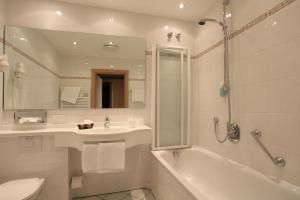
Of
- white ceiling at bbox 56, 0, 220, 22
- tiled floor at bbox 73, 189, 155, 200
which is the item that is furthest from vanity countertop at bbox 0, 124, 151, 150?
white ceiling at bbox 56, 0, 220, 22

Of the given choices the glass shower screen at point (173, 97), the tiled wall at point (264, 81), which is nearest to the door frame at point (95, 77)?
the glass shower screen at point (173, 97)

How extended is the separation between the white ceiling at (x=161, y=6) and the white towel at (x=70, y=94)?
1.05 meters

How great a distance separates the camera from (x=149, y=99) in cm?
227

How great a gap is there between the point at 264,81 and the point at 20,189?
2208 millimetres

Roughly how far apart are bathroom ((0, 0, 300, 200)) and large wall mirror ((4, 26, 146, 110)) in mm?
12

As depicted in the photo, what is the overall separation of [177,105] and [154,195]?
3.83 ft

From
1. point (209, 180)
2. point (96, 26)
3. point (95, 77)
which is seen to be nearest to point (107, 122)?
point (95, 77)

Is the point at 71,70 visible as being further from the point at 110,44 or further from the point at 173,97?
the point at 173,97

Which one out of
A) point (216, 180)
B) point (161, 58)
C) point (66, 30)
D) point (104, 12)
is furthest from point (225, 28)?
point (66, 30)

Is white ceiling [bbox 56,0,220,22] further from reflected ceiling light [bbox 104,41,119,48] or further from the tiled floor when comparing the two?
the tiled floor

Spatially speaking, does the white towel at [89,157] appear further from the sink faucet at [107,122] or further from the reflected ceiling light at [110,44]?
the reflected ceiling light at [110,44]

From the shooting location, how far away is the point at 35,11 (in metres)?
1.92

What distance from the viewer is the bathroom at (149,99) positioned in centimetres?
134

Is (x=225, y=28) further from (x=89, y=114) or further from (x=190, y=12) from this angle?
(x=89, y=114)
